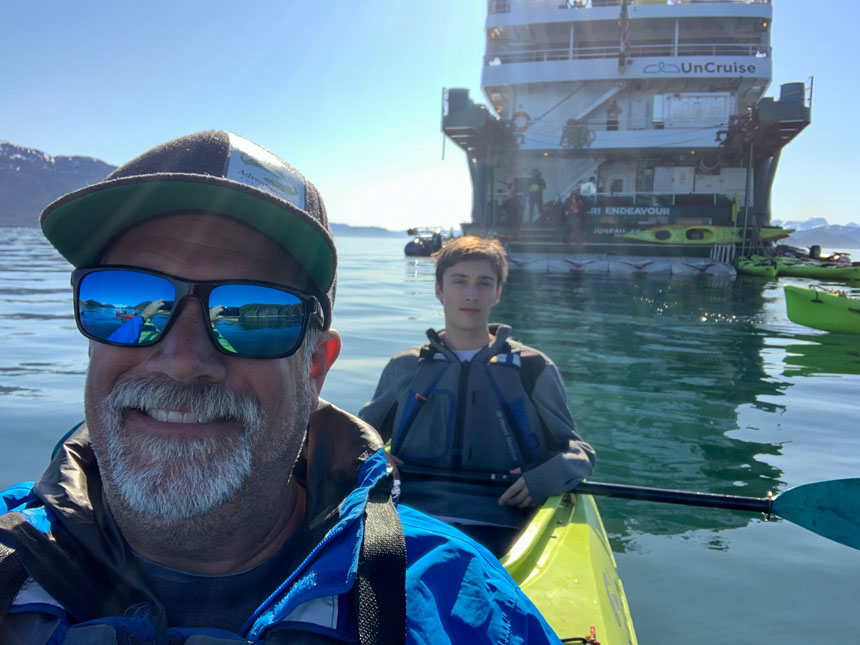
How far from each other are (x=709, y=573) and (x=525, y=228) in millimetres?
21290

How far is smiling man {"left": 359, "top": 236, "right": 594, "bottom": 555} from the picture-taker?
3.31m

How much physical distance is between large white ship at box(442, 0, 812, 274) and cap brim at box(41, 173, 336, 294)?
21214 mm

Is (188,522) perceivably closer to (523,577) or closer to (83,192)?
(83,192)

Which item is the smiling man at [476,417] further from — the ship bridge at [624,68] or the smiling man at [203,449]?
the ship bridge at [624,68]

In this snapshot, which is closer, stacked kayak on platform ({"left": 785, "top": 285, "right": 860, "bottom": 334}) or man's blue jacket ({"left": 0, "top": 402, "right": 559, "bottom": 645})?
man's blue jacket ({"left": 0, "top": 402, "right": 559, "bottom": 645})

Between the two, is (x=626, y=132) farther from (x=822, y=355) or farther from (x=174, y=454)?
(x=174, y=454)

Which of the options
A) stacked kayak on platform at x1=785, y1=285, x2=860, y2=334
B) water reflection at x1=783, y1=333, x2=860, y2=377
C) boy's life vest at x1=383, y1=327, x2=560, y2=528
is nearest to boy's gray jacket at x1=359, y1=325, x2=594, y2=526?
boy's life vest at x1=383, y1=327, x2=560, y2=528

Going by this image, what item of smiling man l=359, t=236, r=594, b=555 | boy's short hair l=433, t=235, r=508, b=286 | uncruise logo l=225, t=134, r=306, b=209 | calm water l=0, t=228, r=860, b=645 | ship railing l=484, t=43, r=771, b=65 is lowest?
calm water l=0, t=228, r=860, b=645

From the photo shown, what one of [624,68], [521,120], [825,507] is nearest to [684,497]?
[825,507]

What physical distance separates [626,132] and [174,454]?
25923 millimetres

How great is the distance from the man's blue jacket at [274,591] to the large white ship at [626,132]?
21365 mm

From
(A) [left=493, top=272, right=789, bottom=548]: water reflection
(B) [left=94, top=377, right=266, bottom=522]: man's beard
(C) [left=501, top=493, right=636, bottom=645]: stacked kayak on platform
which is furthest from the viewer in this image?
(A) [left=493, top=272, right=789, bottom=548]: water reflection

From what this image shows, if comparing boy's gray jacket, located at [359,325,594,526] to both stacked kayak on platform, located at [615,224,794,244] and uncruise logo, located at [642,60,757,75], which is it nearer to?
stacked kayak on platform, located at [615,224,794,244]

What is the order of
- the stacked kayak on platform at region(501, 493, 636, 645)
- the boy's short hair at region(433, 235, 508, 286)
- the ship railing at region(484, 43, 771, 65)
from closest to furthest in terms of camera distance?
the stacked kayak on platform at region(501, 493, 636, 645), the boy's short hair at region(433, 235, 508, 286), the ship railing at region(484, 43, 771, 65)
